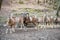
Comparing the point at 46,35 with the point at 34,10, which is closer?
the point at 46,35

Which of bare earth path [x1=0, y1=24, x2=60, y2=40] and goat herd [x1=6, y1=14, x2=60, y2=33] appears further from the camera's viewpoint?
goat herd [x1=6, y1=14, x2=60, y2=33]

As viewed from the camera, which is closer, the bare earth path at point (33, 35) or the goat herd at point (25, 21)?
the bare earth path at point (33, 35)

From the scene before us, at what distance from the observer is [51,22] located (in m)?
9.48

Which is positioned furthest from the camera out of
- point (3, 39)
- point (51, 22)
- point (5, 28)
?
point (51, 22)

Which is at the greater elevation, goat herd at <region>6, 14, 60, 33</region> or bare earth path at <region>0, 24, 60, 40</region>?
goat herd at <region>6, 14, 60, 33</region>

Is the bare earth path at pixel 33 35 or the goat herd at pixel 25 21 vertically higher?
the goat herd at pixel 25 21

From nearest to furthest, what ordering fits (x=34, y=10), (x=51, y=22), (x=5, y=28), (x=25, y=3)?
1. (x=5, y=28)
2. (x=51, y=22)
3. (x=34, y=10)
4. (x=25, y=3)

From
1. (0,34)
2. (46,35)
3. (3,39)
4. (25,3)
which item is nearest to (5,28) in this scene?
(0,34)

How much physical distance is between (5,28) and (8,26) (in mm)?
185

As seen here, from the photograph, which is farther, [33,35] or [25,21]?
[25,21]

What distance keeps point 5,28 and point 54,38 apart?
2.33 meters

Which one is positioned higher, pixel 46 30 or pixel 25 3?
pixel 25 3

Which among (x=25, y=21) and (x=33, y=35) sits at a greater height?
(x=25, y=21)

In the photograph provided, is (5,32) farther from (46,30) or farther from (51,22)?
(51,22)
